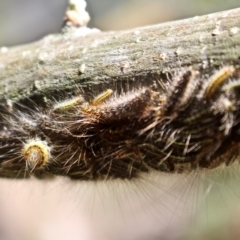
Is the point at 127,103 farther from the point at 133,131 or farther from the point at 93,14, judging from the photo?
the point at 93,14

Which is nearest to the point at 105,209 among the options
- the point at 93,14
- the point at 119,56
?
the point at 93,14

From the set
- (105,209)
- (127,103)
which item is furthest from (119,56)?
(105,209)

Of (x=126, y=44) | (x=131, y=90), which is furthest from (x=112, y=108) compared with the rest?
(x=126, y=44)

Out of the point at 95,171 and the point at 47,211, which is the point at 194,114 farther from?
the point at 47,211

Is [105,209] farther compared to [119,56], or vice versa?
[105,209]

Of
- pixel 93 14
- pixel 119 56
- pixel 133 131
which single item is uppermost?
pixel 93 14

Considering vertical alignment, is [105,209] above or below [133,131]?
above

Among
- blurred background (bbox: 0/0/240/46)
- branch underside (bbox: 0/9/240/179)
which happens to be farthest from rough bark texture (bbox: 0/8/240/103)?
blurred background (bbox: 0/0/240/46)

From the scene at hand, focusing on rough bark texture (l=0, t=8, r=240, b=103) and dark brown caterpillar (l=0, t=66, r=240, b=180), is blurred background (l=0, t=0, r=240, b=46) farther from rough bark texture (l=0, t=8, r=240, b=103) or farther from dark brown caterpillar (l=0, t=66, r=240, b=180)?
dark brown caterpillar (l=0, t=66, r=240, b=180)

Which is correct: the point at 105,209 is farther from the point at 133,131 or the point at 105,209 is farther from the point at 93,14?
the point at 133,131
